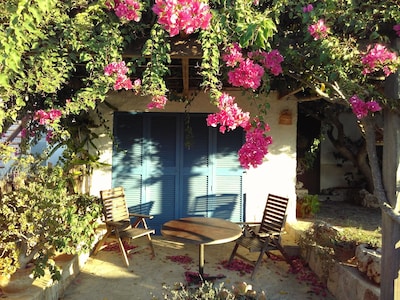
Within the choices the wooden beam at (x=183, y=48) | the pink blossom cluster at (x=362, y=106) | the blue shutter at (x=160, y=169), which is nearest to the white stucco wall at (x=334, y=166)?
the blue shutter at (x=160, y=169)

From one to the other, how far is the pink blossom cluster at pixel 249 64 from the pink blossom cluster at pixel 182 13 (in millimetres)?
469

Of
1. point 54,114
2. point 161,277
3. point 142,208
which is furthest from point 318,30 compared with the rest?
point 142,208

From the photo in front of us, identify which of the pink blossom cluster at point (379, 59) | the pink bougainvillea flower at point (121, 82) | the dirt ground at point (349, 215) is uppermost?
the pink blossom cluster at point (379, 59)

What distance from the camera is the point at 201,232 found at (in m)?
4.40

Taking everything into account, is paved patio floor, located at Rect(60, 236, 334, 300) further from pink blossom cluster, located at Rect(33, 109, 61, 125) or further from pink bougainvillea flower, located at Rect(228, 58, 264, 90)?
pink bougainvillea flower, located at Rect(228, 58, 264, 90)

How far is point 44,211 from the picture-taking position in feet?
11.3

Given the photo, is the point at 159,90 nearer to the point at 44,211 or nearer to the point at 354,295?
the point at 44,211

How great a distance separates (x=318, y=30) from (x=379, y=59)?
466 millimetres

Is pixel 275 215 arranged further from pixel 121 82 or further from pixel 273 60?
pixel 121 82

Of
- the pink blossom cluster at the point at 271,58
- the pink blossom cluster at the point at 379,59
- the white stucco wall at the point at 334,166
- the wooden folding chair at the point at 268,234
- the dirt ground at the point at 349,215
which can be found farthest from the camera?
the white stucco wall at the point at 334,166

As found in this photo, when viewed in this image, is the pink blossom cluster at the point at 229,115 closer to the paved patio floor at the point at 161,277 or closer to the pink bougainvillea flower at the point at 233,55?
the pink bougainvillea flower at the point at 233,55

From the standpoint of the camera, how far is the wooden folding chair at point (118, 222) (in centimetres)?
487

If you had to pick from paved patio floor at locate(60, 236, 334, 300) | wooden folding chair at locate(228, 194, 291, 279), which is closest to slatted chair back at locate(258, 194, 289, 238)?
wooden folding chair at locate(228, 194, 291, 279)

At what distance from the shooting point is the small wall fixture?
20.1ft
